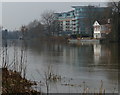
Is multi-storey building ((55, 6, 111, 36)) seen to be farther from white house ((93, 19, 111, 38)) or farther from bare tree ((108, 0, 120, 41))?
bare tree ((108, 0, 120, 41))

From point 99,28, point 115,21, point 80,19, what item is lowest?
point 99,28

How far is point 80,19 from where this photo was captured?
97.4 meters

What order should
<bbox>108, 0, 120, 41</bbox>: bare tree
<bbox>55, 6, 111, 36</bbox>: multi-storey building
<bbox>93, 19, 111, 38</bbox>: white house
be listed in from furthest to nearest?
<bbox>55, 6, 111, 36</bbox>: multi-storey building < <bbox>93, 19, 111, 38</bbox>: white house < <bbox>108, 0, 120, 41</bbox>: bare tree

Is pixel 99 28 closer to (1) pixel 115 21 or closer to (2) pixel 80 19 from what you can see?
(2) pixel 80 19

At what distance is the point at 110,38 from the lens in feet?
194

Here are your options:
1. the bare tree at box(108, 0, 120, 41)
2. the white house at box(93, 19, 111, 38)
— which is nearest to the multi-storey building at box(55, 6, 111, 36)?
the white house at box(93, 19, 111, 38)

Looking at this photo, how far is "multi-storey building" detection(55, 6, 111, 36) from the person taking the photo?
8225 centimetres

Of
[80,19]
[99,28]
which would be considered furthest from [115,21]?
[80,19]

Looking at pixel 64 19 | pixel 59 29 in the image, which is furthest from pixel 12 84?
pixel 64 19

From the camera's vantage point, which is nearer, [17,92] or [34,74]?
[17,92]

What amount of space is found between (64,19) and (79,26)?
19.9 meters

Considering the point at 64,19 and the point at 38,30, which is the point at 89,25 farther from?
the point at 64,19

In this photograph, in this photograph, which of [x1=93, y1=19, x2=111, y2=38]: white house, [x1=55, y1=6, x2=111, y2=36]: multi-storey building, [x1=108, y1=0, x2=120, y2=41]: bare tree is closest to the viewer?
[x1=108, y1=0, x2=120, y2=41]: bare tree

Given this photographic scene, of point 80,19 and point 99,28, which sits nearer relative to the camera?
point 99,28
